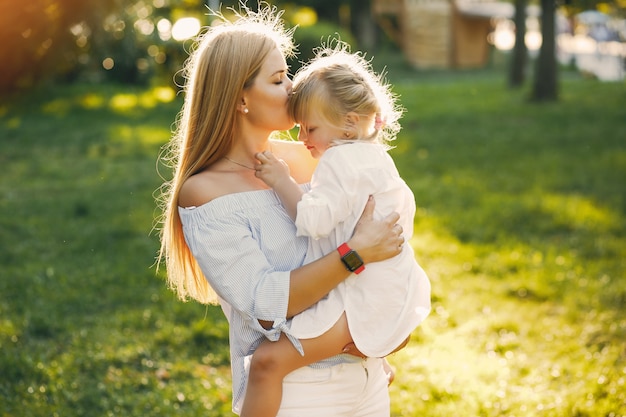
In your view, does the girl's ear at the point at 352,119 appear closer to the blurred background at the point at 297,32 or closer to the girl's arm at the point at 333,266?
the girl's arm at the point at 333,266

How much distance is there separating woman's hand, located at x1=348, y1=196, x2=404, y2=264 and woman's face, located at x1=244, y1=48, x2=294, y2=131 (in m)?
0.39

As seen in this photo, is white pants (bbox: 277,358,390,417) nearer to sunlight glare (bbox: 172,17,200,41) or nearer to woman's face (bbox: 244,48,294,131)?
woman's face (bbox: 244,48,294,131)

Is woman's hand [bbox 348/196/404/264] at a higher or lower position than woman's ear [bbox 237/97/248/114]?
lower

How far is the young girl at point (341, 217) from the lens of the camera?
2117 millimetres

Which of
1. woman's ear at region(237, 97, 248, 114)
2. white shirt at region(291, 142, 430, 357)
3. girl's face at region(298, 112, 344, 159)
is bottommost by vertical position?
white shirt at region(291, 142, 430, 357)

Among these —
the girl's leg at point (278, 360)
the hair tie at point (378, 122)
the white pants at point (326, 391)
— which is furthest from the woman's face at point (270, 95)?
the white pants at point (326, 391)

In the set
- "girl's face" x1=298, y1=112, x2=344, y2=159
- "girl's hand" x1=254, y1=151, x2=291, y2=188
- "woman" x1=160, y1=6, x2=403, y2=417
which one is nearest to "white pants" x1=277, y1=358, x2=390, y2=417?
"woman" x1=160, y1=6, x2=403, y2=417

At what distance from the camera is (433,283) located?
5.79 meters

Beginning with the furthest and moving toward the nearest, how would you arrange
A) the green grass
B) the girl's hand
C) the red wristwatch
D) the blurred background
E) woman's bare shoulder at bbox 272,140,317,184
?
the green grass < the blurred background < woman's bare shoulder at bbox 272,140,317,184 < the girl's hand < the red wristwatch

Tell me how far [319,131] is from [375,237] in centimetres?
37

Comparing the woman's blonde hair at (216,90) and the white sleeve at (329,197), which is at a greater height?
the woman's blonde hair at (216,90)

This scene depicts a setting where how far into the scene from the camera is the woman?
6.93ft

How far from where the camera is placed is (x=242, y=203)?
7.36ft

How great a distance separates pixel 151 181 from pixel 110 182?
0.45m
